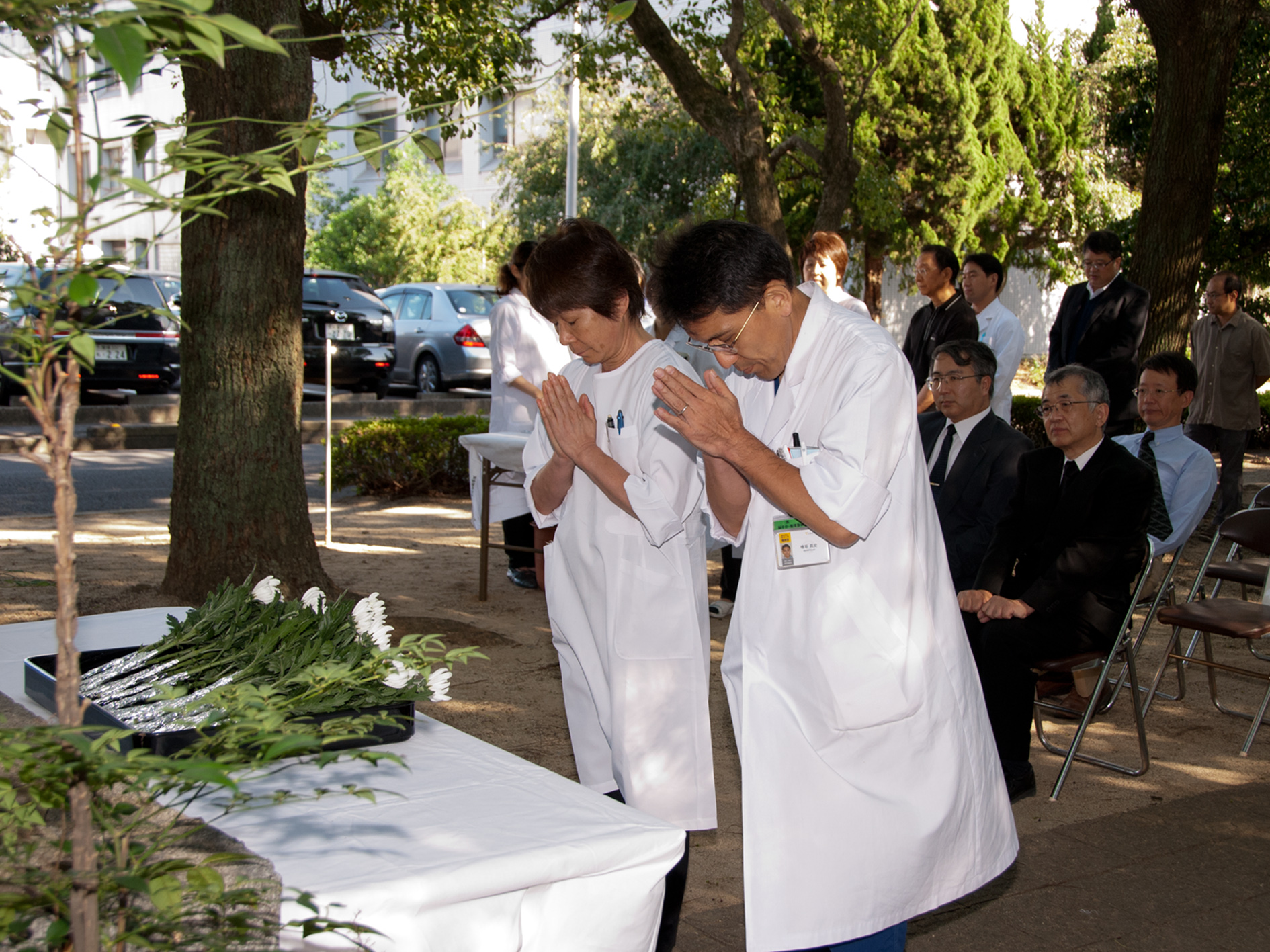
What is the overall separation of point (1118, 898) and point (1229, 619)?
178 centimetres

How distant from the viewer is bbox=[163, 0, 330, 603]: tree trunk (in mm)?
5680

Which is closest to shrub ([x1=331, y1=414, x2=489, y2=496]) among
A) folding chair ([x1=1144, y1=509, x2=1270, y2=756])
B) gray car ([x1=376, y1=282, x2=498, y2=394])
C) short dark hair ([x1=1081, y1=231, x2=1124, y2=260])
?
short dark hair ([x1=1081, y1=231, x2=1124, y2=260])

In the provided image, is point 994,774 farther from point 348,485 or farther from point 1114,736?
point 348,485

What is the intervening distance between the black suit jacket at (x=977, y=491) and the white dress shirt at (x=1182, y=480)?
2.66 feet

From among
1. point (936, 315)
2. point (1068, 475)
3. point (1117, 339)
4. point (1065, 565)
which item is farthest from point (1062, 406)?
point (1117, 339)

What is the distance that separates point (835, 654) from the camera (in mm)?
2318

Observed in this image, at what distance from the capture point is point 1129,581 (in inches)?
175

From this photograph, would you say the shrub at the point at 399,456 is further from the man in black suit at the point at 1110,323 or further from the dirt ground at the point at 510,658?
the man in black suit at the point at 1110,323

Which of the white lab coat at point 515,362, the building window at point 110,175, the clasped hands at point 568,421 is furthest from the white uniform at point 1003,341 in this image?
the building window at point 110,175

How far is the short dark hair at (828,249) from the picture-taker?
253 inches

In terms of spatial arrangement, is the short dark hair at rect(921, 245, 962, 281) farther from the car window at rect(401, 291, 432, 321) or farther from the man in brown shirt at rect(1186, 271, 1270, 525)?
the car window at rect(401, 291, 432, 321)

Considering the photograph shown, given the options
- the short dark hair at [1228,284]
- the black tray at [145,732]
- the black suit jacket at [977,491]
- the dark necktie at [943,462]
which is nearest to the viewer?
the black tray at [145,732]

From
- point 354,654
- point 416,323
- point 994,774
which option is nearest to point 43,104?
point 354,654

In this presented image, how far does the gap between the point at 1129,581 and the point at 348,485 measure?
8250mm
